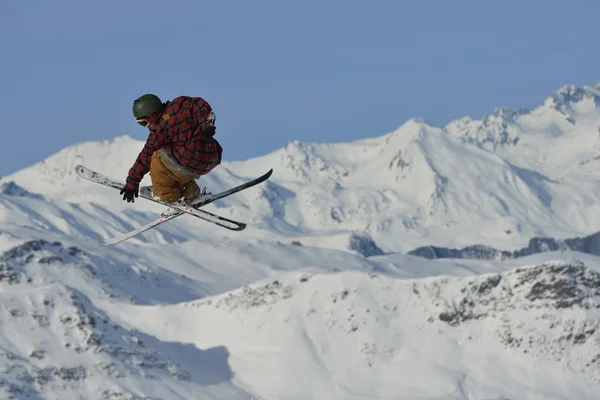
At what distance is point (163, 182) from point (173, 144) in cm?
102

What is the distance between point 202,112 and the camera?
70.1 feet

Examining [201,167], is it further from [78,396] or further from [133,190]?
[78,396]

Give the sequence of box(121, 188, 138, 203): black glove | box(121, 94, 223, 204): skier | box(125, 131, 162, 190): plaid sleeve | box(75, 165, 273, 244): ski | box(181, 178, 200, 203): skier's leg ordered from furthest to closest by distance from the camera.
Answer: box(181, 178, 200, 203): skier's leg < box(75, 165, 273, 244): ski < box(121, 188, 138, 203): black glove < box(125, 131, 162, 190): plaid sleeve < box(121, 94, 223, 204): skier

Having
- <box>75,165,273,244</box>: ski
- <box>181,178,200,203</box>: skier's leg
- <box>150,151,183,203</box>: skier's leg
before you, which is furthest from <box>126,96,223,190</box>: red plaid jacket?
<box>181,178,200,203</box>: skier's leg

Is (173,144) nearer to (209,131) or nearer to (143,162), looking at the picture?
(143,162)

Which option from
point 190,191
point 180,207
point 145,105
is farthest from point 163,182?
point 145,105

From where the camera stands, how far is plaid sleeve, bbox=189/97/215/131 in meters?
→ 21.2

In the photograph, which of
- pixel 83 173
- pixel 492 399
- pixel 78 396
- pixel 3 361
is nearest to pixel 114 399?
pixel 78 396

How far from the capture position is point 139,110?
21453 millimetres

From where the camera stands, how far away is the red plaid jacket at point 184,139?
21547mm

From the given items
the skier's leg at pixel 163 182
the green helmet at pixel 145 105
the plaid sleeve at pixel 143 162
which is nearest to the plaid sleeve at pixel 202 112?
the green helmet at pixel 145 105

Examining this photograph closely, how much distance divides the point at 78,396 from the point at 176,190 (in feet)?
583

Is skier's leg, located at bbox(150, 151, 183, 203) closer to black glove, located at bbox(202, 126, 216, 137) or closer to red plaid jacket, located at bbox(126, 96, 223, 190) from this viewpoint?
red plaid jacket, located at bbox(126, 96, 223, 190)

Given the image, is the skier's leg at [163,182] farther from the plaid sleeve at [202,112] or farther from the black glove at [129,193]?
the plaid sleeve at [202,112]
